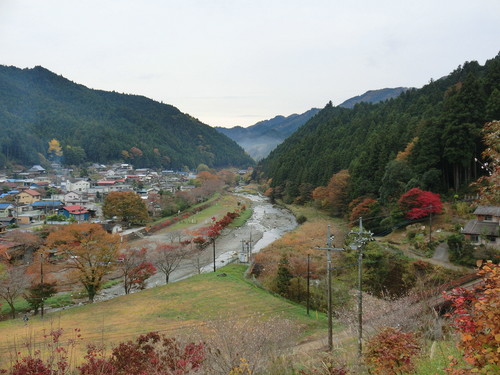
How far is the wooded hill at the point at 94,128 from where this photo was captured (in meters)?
91.6

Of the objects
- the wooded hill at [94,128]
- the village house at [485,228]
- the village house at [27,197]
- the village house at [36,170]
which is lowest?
the village house at [485,228]

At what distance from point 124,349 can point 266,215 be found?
4115 cm

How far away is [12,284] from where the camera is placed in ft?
60.5

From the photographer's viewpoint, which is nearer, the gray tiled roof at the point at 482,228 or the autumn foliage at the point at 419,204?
the gray tiled roof at the point at 482,228

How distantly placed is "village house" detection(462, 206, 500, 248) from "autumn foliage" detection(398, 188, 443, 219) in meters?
3.07

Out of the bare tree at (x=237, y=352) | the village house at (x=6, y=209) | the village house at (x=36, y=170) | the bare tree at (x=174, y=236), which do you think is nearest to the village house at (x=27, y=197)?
the village house at (x=6, y=209)

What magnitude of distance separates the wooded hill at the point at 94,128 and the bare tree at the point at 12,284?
72.7 m

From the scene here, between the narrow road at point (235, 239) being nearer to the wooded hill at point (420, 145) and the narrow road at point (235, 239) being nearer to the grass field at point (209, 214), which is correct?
the grass field at point (209, 214)

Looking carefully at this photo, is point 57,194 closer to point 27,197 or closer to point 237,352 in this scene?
point 27,197

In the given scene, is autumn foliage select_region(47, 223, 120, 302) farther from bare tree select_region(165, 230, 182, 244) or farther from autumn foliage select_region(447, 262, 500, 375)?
autumn foliage select_region(447, 262, 500, 375)

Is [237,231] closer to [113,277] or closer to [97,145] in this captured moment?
[113,277]

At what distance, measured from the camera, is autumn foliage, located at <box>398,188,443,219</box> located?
23328 millimetres

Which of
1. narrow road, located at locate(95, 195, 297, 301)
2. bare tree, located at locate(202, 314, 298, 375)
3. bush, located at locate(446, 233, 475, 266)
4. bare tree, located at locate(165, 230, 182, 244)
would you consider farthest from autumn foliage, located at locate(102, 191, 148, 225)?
bare tree, located at locate(202, 314, 298, 375)

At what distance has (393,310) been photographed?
12492 millimetres
